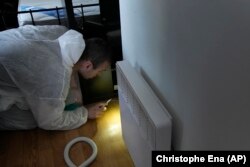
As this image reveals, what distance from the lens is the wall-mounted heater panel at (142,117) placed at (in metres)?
0.78

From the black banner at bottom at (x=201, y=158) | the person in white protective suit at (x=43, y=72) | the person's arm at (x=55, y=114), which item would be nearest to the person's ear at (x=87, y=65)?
the person in white protective suit at (x=43, y=72)

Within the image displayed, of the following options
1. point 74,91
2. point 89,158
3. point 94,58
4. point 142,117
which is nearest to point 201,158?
point 142,117

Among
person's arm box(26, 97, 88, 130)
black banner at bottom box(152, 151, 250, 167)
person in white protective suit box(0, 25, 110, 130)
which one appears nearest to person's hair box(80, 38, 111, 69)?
person in white protective suit box(0, 25, 110, 130)

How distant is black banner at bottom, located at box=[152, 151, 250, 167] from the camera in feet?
1.88

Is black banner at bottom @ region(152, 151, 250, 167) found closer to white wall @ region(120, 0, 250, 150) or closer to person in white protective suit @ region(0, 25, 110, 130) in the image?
white wall @ region(120, 0, 250, 150)

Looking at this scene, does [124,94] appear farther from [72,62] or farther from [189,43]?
[189,43]

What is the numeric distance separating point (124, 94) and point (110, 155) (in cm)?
38

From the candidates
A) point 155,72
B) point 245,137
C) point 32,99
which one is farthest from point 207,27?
point 32,99

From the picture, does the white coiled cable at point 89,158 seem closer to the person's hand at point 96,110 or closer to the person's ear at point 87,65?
the person's hand at point 96,110

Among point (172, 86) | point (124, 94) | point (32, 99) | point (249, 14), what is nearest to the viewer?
point (249, 14)

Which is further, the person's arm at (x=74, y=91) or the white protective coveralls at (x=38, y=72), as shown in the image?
the person's arm at (x=74, y=91)

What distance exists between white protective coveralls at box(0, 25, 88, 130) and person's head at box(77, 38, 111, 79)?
56 mm

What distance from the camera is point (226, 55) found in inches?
20.2

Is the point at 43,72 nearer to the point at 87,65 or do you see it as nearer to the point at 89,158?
the point at 87,65
